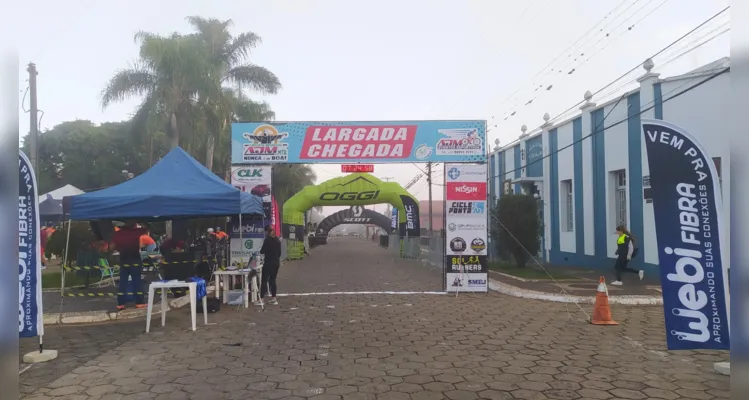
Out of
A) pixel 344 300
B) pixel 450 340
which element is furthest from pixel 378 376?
pixel 344 300

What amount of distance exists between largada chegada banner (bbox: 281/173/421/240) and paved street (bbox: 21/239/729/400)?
1455 centimetres

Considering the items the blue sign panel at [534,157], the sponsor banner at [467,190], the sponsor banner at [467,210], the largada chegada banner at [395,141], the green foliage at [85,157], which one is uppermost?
the green foliage at [85,157]

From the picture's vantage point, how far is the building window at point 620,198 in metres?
18.1

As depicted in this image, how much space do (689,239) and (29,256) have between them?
7.56 metres

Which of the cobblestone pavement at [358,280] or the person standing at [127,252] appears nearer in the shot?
the person standing at [127,252]

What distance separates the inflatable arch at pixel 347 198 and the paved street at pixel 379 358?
14.6 metres

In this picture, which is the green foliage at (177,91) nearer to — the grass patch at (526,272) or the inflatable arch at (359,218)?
the grass patch at (526,272)

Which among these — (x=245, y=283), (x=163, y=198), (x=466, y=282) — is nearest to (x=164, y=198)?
(x=163, y=198)

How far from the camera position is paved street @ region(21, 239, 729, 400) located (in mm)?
5535

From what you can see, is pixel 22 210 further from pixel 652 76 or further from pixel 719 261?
pixel 652 76

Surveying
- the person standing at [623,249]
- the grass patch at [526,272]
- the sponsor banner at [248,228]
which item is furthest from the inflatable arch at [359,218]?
the person standing at [623,249]

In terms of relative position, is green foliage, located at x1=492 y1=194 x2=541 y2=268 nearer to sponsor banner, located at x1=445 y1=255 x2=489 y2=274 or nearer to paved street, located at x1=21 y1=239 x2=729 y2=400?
sponsor banner, located at x1=445 y1=255 x2=489 y2=274

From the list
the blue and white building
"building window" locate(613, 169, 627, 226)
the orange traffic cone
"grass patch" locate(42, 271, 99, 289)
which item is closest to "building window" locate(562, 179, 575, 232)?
the blue and white building

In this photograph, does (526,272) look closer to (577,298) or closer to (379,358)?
(577,298)
